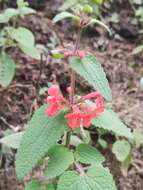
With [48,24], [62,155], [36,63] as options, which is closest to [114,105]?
[36,63]

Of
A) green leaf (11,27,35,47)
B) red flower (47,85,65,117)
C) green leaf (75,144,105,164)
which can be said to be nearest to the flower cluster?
red flower (47,85,65,117)

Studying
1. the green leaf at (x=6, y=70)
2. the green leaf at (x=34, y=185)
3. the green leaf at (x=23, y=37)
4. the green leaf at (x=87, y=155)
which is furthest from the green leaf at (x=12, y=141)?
the green leaf at (x=23, y=37)

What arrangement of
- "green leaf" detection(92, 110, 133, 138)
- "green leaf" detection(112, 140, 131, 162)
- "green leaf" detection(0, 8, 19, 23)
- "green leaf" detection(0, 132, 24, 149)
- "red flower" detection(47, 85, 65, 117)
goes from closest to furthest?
"red flower" detection(47, 85, 65, 117) → "green leaf" detection(92, 110, 133, 138) → "green leaf" detection(0, 132, 24, 149) → "green leaf" detection(112, 140, 131, 162) → "green leaf" detection(0, 8, 19, 23)

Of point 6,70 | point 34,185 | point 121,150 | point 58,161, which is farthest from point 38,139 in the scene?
point 6,70

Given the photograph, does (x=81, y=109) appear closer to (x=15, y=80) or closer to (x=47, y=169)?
(x=47, y=169)

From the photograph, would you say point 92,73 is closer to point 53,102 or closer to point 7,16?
point 53,102

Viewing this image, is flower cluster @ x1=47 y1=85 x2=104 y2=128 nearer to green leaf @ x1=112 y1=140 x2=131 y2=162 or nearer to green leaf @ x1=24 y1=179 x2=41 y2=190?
green leaf @ x1=24 y1=179 x2=41 y2=190

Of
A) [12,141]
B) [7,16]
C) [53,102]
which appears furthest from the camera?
[7,16]

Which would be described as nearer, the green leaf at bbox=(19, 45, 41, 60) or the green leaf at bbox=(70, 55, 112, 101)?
the green leaf at bbox=(70, 55, 112, 101)
